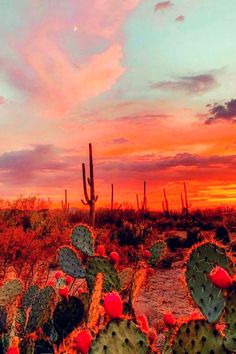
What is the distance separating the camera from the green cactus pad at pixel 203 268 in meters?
2.72

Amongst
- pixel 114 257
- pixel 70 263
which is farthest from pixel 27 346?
pixel 70 263

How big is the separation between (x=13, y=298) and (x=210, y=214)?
998 inches

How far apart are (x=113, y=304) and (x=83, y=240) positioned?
260 cm

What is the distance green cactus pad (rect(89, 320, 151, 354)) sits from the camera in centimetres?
223

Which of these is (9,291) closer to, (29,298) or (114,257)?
(29,298)

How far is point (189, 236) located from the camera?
60.4ft

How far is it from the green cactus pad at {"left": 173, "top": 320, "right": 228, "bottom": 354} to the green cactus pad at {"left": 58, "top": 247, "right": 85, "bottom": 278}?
2.10m

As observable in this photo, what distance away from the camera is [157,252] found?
224 inches

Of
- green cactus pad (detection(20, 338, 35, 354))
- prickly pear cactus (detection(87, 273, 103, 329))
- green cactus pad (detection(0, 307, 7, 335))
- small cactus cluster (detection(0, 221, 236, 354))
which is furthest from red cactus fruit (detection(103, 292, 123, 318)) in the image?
green cactus pad (detection(0, 307, 7, 335))

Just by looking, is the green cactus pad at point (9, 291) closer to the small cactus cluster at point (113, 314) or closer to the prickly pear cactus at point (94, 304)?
the small cactus cluster at point (113, 314)

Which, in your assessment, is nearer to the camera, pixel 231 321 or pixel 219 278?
pixel 219 278

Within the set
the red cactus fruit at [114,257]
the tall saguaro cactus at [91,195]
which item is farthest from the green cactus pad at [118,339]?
the tall saguaro cactus at [91,195]

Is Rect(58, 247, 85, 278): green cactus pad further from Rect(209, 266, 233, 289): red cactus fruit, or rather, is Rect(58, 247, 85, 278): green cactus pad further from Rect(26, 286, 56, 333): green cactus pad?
Rect(209, 266, 233, 289): red cactus fruit

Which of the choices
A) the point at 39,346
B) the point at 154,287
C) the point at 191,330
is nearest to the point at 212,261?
the point at 191,330
